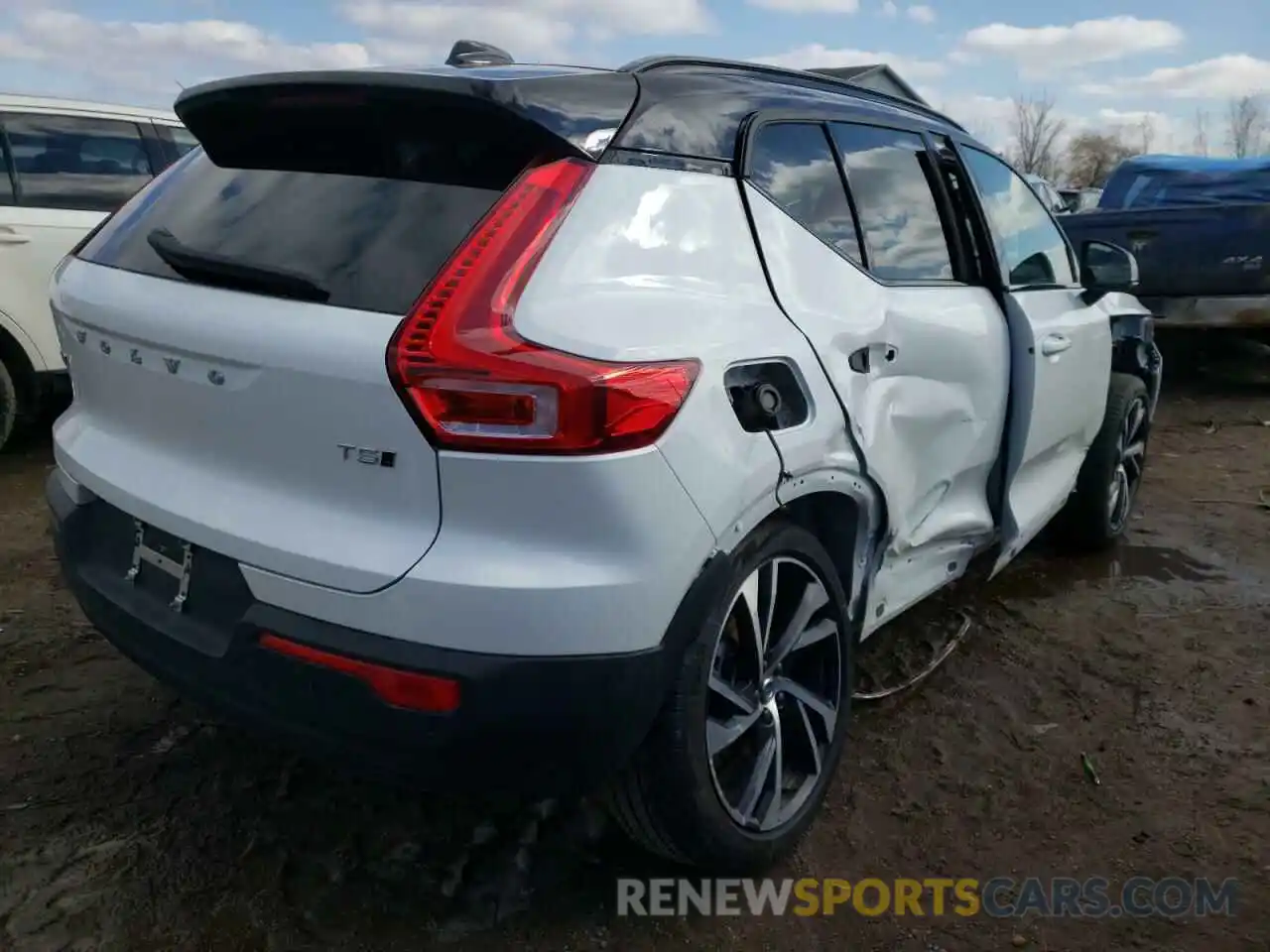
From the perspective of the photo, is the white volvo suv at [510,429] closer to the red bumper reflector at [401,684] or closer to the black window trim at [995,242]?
the red bumper reflector at [401,684]

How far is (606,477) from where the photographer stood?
173 cm

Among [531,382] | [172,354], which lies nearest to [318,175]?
[172,354]

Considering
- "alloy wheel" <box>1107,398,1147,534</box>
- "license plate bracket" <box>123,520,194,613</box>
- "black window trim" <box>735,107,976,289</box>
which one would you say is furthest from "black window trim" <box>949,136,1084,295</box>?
"license plate bracket" <box>123,520,194,613</box>

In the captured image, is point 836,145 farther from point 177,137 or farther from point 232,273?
point 177,137

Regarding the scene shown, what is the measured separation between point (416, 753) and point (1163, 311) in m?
7.42

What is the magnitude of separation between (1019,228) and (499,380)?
2.51 metres

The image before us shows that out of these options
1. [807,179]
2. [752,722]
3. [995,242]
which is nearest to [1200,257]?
[995,242]

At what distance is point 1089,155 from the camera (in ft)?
184

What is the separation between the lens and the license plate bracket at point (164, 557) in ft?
6.60

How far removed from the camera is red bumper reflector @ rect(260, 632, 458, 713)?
174 cm

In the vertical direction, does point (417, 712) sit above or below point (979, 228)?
below

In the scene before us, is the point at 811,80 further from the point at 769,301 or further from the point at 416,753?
the point at 416,753

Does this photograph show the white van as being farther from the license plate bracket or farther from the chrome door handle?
the chrome door handle

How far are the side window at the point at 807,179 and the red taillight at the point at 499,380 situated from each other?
0.76 meters
